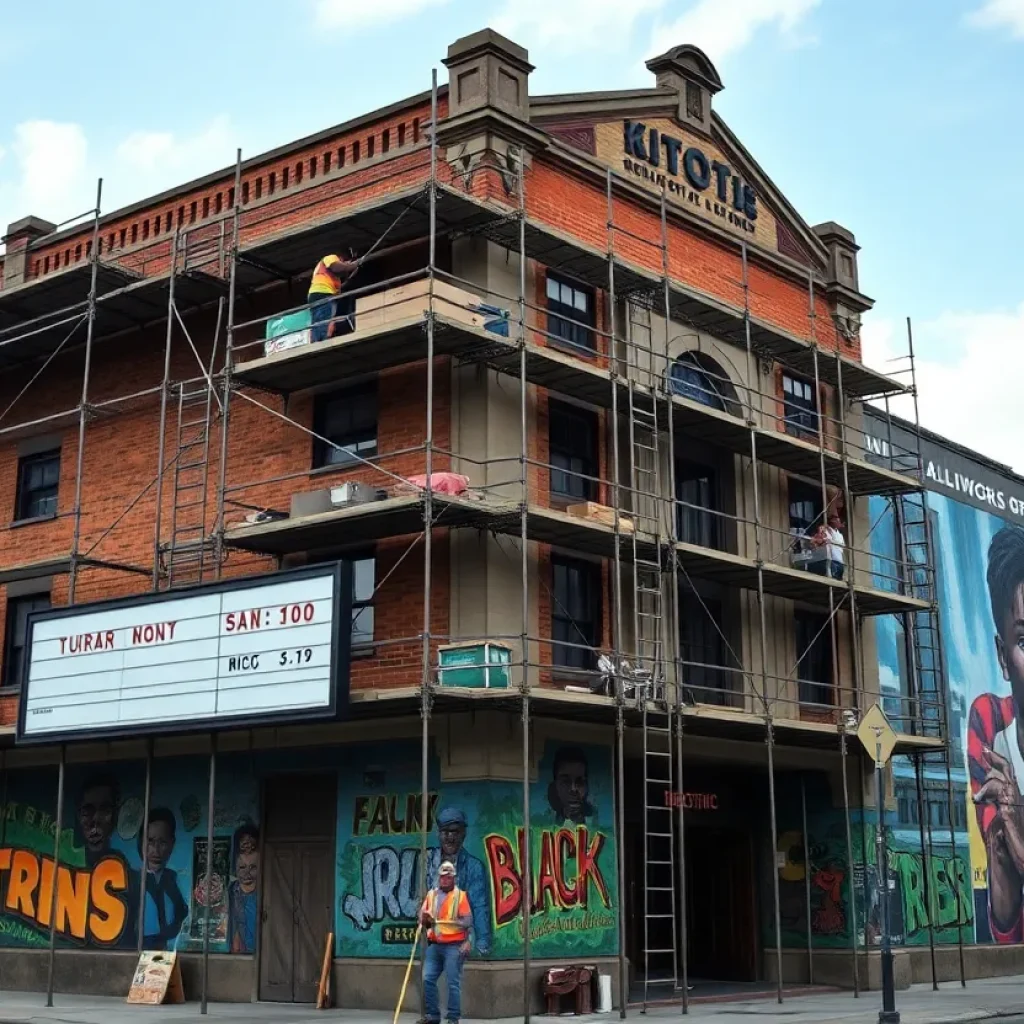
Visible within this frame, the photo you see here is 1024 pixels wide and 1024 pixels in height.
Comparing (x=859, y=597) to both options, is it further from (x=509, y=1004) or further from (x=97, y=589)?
(x=97, y=589)

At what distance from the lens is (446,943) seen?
16688 mm

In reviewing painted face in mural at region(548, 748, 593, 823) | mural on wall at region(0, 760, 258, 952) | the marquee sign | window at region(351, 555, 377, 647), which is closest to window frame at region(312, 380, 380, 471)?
window at region(351, 555, 377, 647)

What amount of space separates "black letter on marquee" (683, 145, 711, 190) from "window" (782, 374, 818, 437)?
3.80 metres

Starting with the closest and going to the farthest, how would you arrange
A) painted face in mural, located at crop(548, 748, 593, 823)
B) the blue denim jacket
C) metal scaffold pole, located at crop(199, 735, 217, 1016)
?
the blue denim jacket
metal scaffold pole, located at crop(199, 735, 217, 1016)
painted face in mural, located at crop(548, 748, 593, 823)

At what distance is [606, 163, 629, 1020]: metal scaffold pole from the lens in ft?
65.0

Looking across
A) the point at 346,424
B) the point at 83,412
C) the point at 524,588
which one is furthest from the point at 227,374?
the point at 524,588

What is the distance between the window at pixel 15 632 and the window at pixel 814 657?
12986 mm

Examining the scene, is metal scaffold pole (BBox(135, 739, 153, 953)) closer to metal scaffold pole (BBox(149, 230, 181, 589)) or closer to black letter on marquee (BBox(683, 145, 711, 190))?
metal scaffold pole (BBox(149, 230, 181, 589))

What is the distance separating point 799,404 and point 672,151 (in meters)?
5.23

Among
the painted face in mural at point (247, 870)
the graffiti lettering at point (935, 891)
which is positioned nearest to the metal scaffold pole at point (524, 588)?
the painted face in mural at point (247, 870)

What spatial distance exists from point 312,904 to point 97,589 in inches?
262

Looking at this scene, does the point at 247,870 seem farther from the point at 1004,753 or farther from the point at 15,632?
the point at 1004,753

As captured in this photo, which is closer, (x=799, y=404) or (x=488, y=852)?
(x=488, y=852)

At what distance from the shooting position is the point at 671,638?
23.1 m
